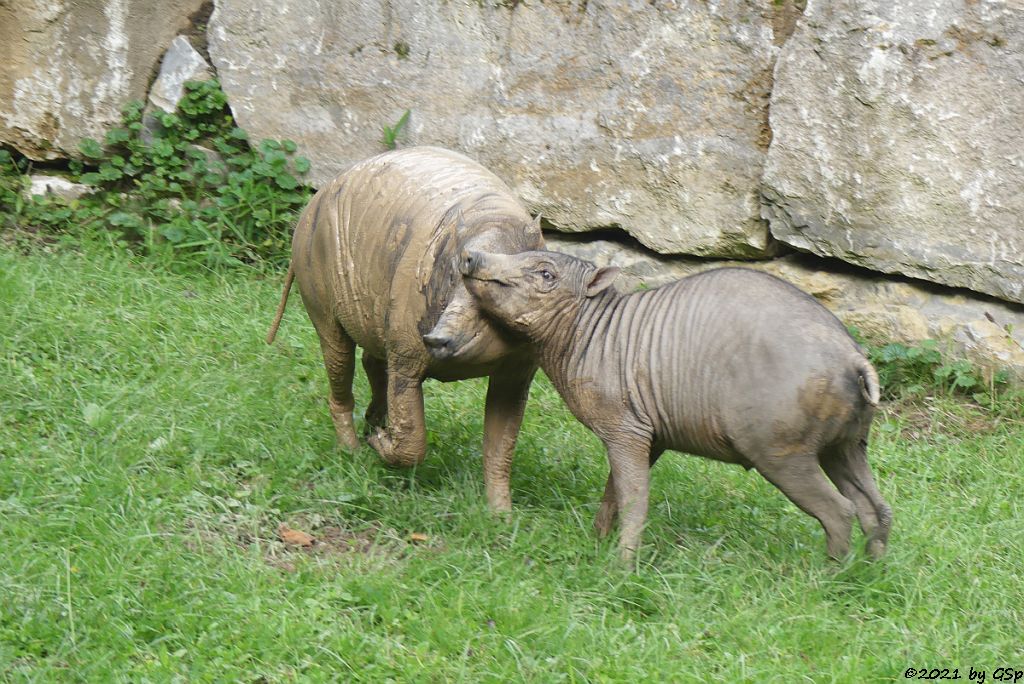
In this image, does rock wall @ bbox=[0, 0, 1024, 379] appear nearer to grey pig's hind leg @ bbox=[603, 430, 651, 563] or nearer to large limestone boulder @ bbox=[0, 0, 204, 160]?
large limestone boulder @ bbox=[0, 0, 204, 160]

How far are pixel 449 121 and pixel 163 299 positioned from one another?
2.30 metres

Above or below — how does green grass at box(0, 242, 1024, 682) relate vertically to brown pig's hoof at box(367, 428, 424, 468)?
below

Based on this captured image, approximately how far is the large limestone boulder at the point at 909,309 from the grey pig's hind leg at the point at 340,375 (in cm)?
244

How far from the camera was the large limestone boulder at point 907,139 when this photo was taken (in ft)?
22.0

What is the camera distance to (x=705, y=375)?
4750mm

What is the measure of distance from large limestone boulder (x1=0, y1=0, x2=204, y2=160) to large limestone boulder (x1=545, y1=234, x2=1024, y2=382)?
13.1ft

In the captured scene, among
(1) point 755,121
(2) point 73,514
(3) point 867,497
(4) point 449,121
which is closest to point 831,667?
(3) point 867,497

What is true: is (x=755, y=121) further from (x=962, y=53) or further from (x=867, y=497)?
(x=867, y=497)

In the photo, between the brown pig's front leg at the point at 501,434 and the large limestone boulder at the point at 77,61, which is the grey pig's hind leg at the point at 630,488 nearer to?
the brown pig's front leg at the point at 501,434

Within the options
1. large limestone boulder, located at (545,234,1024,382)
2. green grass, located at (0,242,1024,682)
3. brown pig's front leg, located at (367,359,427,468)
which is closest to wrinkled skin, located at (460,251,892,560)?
green grass, located at (0,242,1024,682)

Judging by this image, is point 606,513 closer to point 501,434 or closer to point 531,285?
point 501,434

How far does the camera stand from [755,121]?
288 inches

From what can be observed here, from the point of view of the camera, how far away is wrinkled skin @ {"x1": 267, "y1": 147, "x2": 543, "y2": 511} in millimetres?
5000

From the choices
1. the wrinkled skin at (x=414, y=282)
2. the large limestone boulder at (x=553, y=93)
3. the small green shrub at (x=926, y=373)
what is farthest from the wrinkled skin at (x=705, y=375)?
the large limestone boulder at (x=553, y=93)
